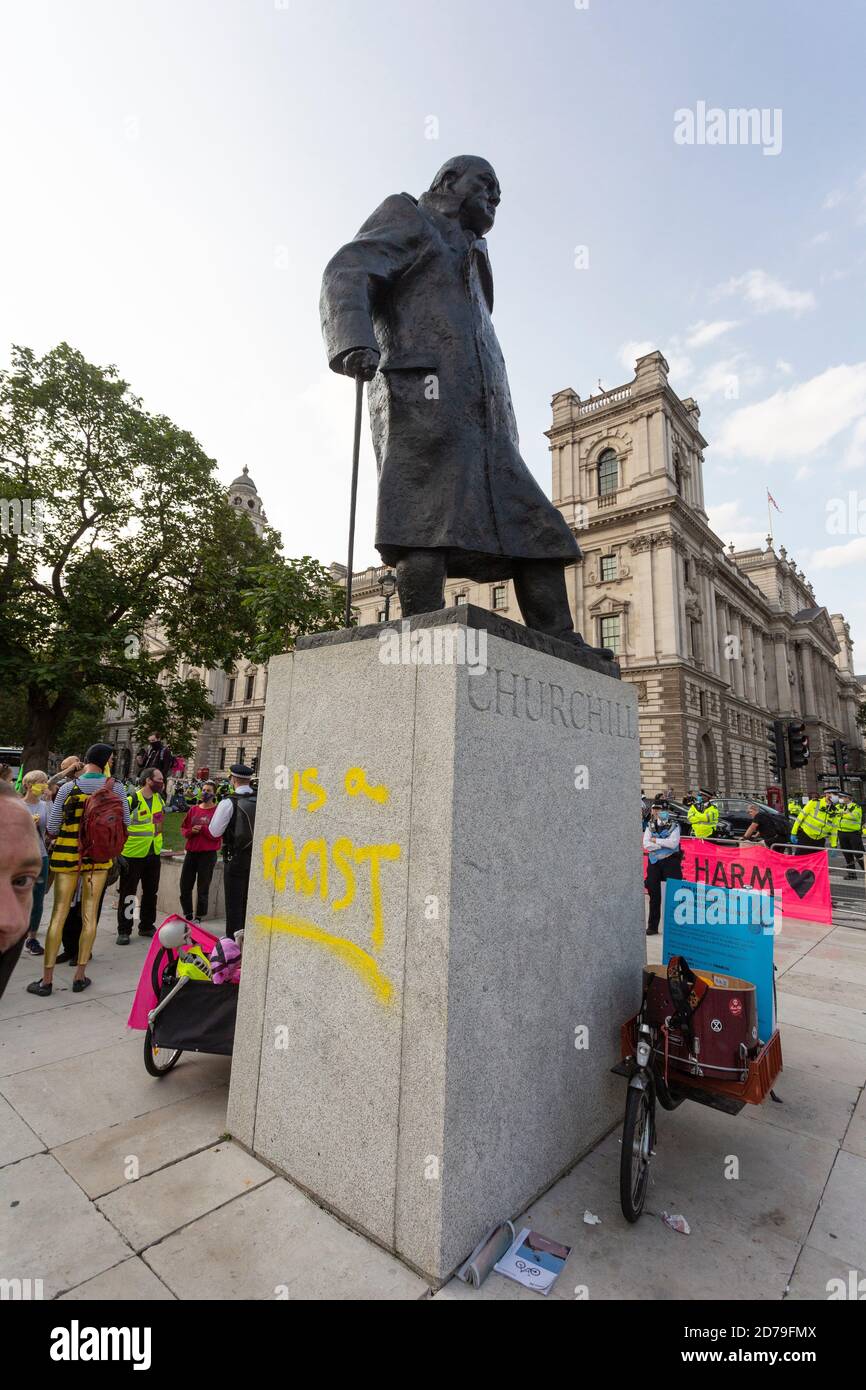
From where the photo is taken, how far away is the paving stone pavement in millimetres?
2146

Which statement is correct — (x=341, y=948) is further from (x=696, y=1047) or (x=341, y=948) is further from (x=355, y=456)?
(x=355, y=456)

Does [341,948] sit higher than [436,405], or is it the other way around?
[436,405]

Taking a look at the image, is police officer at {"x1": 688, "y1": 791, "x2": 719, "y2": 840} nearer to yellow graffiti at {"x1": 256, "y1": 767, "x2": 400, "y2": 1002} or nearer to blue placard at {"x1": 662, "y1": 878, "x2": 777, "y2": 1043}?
blue placard at {"x1": 662, "y1": 878, "x2": 777, "y2": 1043}

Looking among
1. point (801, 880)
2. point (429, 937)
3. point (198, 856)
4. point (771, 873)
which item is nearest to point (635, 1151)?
point (429, 937)

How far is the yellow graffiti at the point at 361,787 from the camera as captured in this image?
2662 millimetres

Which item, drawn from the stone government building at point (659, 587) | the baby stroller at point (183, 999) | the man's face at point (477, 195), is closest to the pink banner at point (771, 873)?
the baby stroller at point (183, 999)

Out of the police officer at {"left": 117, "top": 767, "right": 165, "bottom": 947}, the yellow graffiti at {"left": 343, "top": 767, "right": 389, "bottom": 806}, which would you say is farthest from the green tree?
the yellow graffiti at {"left": 343, "top": 767, "right": 389, "bottom": 806}

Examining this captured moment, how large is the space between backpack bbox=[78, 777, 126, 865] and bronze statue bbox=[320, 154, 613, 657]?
4.17 metres

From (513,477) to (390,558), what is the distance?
2.79ft

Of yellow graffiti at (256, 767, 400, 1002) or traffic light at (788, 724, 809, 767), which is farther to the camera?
traffic light at (788, 724, 809, 767)

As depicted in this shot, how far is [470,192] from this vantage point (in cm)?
361

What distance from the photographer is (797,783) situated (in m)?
54.9

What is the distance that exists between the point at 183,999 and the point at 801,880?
1011cm

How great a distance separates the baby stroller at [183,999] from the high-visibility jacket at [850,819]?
42.5 ft
